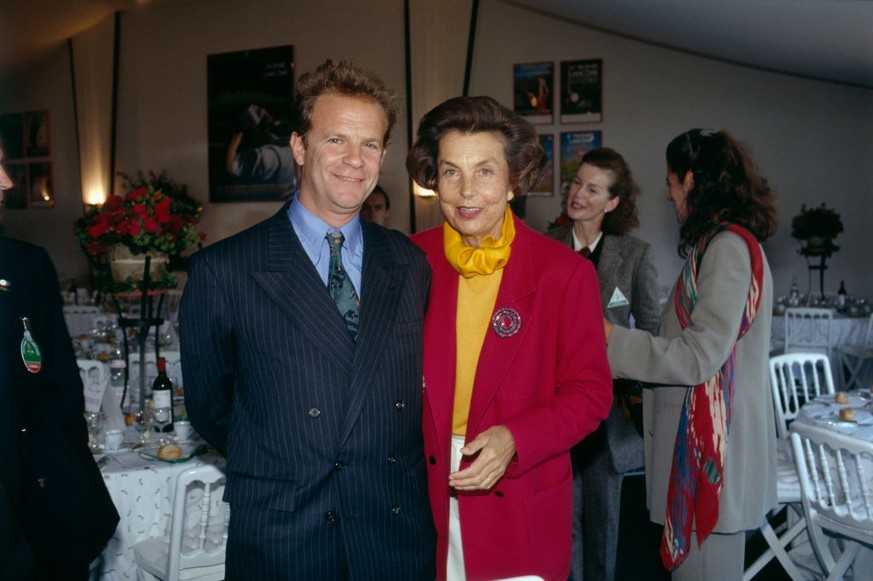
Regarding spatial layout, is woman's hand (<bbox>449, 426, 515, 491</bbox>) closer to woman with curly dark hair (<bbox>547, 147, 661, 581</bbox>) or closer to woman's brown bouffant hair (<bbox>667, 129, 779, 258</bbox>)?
woman's brown bouffant hair (<bbox>667, 129, 779, 258</bbox>)

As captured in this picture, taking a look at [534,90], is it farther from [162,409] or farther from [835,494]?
[162,409]

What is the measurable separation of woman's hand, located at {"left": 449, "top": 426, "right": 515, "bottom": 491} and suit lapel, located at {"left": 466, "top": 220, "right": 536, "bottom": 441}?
124mm

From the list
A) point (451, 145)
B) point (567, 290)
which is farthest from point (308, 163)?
point (567, 290)

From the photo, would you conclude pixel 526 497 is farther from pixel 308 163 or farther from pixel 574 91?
pixel 574 91

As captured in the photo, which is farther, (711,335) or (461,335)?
(711,335)

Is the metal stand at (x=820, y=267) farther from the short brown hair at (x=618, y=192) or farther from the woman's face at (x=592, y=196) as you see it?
the woman's face at (x=592, y=196)

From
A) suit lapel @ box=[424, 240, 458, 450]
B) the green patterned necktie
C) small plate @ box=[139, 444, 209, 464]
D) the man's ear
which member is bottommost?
small plate @ box=[139, 444, 209, 464]

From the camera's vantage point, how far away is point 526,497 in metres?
1.72

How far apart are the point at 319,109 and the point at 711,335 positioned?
1.29m

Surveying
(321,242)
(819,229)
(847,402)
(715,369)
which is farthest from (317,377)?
(819,229)

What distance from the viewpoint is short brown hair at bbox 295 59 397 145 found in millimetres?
1614

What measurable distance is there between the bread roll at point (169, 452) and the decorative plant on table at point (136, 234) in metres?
0.79

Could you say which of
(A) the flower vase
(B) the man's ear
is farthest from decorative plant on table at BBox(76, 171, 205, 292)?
(B) the man's ear

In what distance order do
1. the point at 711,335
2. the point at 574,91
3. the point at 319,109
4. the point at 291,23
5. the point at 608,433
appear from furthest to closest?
the point at 291,23 → the point at 574,91 → the point at 608,433 → the point at 711,335 → the point at 319,109
